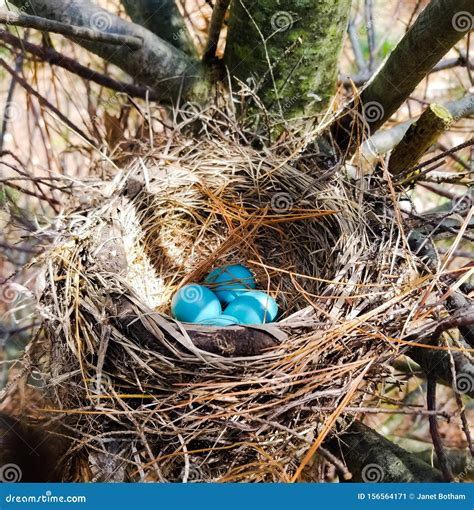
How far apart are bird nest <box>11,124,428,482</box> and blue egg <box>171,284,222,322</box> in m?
0.18

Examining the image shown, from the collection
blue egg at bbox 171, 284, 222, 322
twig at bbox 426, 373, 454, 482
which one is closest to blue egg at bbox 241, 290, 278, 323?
blue egg at bbox 171, 284, 222, 322

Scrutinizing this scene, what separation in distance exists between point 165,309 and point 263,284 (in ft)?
1.16

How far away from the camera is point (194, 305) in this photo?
2.18 meters

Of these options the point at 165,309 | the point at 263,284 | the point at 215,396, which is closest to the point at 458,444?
the point at 263,284

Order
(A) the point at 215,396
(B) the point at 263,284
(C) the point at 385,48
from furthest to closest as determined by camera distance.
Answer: (C) the point at 385,48 < (B) the point at 263,284 < (A) the point at 215,396

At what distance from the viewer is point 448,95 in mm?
4102

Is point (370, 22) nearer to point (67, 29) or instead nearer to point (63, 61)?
point (63, 61)

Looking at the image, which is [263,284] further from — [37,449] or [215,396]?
[37,449]

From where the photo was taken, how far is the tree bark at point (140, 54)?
2.07 m

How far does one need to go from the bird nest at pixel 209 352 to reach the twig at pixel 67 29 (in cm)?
42

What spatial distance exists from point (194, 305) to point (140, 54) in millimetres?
787

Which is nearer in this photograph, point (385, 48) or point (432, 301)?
point (432, 301)

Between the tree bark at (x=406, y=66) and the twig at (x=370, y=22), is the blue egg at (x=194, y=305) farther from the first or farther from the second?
the twig at (x=370, y=22)

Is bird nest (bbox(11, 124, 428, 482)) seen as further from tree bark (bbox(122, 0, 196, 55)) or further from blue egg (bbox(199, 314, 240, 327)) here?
tree bark (bbox(122, 0, 196, 55))
